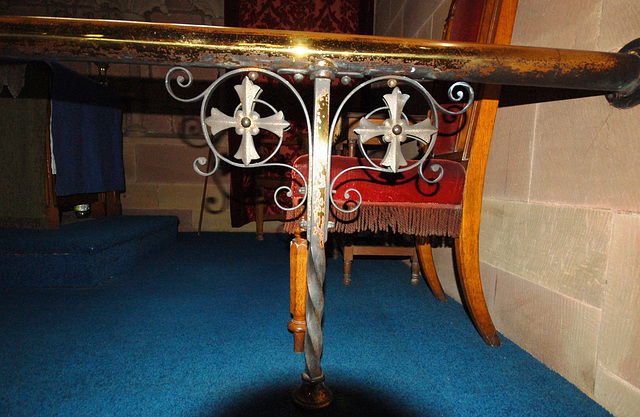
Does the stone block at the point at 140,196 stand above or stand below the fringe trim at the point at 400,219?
below

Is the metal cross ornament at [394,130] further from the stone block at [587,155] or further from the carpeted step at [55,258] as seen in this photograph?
the carpeted step at [55,258]

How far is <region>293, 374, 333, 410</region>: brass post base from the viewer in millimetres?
744

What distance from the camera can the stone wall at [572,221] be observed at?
0.76m

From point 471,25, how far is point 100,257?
6.56 ft

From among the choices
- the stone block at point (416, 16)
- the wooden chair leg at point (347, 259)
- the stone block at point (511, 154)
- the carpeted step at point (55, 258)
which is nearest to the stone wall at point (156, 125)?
the carpeted step at point (55, 258)

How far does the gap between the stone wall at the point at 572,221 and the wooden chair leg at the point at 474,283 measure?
11 centimetres

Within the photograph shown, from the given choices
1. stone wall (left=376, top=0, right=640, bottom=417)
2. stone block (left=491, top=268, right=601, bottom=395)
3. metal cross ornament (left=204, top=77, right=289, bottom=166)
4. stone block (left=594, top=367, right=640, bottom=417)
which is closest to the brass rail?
metal cross ornament (left=204, top=77, right=289, bottom=166)

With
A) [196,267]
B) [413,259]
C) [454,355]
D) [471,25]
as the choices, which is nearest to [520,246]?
[454,355]

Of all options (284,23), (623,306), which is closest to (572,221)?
(623,306)

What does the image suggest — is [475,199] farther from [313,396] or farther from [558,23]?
[313,396]

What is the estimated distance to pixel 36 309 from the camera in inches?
53.5

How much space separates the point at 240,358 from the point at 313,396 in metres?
0.33

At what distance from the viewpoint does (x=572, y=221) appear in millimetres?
898

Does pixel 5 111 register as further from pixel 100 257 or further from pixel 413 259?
pixel 413 259
